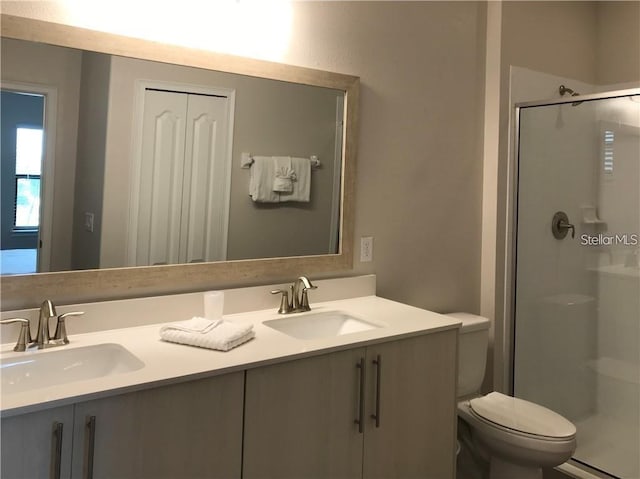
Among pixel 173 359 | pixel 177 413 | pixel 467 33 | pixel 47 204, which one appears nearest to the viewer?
pixel 177 413

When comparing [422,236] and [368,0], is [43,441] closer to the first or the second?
[422,236]

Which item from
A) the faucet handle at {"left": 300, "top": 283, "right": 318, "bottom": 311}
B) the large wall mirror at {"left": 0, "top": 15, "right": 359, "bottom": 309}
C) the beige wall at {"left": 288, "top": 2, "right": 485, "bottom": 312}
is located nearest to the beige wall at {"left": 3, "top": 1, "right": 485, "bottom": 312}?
the beige wall at {"left": 288, "top": 2, "right": 485, "bottom": 312}

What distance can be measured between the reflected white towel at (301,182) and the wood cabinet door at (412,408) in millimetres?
713

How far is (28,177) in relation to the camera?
4.76 feet

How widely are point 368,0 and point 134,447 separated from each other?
186 cm

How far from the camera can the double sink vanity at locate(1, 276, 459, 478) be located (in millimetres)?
1100

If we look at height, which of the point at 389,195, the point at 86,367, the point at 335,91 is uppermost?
the point at 335,91

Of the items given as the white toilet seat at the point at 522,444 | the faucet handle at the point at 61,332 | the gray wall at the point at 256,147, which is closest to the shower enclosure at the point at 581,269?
the white toilet seat at the point at 522,444

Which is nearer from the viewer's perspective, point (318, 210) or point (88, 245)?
point (88, 245)

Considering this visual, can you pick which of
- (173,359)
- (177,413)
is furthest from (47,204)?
(177,413)

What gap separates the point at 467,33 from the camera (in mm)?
2459

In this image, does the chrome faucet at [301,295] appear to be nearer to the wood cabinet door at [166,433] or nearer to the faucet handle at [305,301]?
the faucet handle at [305,301]

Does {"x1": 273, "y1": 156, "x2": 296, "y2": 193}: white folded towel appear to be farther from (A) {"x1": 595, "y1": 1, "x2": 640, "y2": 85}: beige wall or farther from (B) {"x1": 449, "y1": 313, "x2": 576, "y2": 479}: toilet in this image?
(A) {"x1": 595, "y1": 1, "x2": 640, "y2": 85}: beige wall

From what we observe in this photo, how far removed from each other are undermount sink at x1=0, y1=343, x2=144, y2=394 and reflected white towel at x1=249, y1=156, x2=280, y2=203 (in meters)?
0.74
